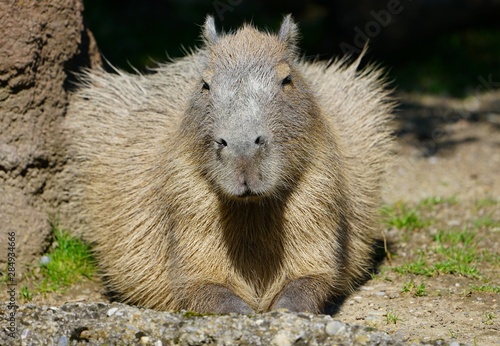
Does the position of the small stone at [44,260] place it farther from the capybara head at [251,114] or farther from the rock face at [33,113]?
the capybara head at [251,114]

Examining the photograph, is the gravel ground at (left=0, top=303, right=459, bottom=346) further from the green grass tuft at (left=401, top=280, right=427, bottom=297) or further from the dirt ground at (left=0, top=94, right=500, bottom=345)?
the green grass tuft at (left=401, top=280, right=427, bottom=297)

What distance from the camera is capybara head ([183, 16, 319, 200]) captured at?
4.00m

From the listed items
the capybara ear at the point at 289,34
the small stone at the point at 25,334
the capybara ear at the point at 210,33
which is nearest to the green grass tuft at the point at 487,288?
the capybara ear at the point at 289,34

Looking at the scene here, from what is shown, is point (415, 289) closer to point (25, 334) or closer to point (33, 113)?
point (25, 334)

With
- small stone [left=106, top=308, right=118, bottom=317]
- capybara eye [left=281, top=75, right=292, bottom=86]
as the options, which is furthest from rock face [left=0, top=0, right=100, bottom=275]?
capybara eye [left=281, top=75, right=292, bottom=86]

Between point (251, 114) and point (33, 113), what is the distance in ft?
6.32

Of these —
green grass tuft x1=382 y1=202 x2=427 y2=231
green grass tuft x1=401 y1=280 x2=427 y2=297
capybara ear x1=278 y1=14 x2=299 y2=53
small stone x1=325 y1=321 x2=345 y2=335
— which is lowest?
small stone x1=325 y1=321 x2=345 y2=335

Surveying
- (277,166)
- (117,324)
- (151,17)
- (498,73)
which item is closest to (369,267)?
(277,166)

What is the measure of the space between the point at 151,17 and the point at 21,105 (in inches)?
241

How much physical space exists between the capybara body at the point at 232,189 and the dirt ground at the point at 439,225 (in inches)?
11.4

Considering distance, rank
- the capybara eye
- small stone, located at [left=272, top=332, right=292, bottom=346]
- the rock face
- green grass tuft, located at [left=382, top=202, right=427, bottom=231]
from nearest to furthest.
Result: 1. small stone, located at [left=272, top=332, right=292, bottom=346]
2. the capybara eye
3. the rock face
4. green grass tuft, located at [left=382, top=202, right=427, bottom=231]

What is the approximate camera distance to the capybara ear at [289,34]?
473 cm

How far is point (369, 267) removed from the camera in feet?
17.9

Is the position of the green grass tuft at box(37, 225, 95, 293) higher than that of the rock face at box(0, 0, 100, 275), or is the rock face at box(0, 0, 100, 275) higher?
the rock face at box(0, 0, 100, 275)
